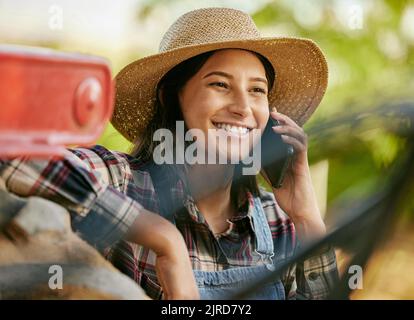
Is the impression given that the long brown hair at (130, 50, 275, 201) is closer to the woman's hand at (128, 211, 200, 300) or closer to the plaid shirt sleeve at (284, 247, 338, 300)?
the plaid shirt sleeve at (284, 247, 338, 300)

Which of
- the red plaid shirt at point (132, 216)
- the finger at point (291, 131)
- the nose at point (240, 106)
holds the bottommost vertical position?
the red plaid shirt at point (132, 216)

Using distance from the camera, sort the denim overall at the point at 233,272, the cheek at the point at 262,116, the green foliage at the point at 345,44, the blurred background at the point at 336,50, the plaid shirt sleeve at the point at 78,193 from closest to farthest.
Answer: the blurred background at the point at 336,50
the plaid shirt sleeve at the point at 78,193
the denim overall at the point at 233,272
the cheek at the point at 262,116
the green foliage at the point at 345,44

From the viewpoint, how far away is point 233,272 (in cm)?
149

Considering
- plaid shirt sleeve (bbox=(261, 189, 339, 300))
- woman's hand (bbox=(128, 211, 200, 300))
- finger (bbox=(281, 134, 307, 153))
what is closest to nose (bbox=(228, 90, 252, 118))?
finger (bbox=(281, 134, 307, 153))

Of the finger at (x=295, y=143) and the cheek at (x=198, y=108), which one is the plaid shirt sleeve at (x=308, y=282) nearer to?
the finger at (x=295, y=143)

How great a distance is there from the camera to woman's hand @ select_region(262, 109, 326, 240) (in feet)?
5.14

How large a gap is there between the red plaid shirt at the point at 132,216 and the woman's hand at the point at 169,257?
3cm

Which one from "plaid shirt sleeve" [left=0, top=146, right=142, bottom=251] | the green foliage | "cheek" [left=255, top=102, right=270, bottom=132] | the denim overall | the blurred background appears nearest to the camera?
the blurred background

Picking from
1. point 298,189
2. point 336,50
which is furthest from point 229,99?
point 336,50

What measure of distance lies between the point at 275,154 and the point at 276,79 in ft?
0.71

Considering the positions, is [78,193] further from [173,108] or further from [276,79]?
[276,79]

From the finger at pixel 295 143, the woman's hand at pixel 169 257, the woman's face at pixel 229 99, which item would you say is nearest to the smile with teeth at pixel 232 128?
the woman's face at pixel 229 99

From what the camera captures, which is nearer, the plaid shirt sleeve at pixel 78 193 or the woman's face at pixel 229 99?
the plaid shirt sleeve at pixel 78 193

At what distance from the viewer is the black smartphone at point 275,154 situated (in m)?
1.58
